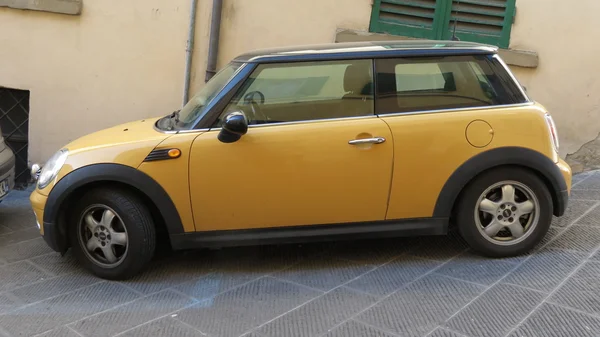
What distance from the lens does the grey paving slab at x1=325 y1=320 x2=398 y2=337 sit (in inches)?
126

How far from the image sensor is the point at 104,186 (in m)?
4.03

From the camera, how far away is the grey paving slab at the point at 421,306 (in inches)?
129

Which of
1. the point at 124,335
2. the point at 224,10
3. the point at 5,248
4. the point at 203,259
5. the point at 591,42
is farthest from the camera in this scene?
the point at 224,10

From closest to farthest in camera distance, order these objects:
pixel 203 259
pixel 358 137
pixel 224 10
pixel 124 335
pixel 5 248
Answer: pixel 124 335 → pixel 358 137 → pixel 203 259 → pixel 5 248 → pixel 224 10

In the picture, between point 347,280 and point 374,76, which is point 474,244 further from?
point 374,76

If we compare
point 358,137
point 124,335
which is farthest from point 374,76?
point 124,335

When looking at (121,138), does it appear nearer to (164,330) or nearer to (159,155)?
(159,155)

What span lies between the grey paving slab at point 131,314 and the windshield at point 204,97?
1.25m

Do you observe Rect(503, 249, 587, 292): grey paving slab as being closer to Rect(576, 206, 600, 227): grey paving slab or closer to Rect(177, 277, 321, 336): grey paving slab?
Rect(576, 206, 600, 227): grey paving slab

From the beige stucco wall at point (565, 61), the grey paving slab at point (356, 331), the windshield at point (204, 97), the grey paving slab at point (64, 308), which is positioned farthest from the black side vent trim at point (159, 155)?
the beige stucco wall at point (565, 61)

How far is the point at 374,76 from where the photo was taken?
158 inches

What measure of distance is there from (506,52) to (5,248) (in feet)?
18.3

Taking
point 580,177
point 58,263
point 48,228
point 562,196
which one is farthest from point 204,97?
point 580,177

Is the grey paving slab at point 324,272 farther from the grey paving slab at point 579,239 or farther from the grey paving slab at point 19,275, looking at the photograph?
the grey paving slab at point 19,275
